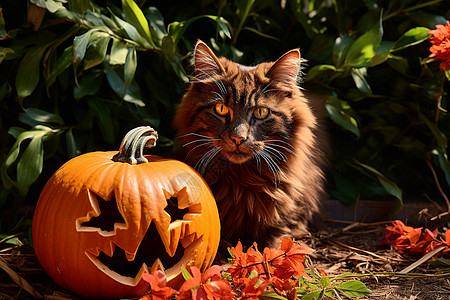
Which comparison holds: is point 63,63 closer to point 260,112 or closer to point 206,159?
point 206,159

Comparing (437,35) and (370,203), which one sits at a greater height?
(437,35)

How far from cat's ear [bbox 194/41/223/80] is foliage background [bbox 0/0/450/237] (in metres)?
0.26

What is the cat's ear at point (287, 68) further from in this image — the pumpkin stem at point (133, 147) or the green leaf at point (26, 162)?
the green leaf at point (26, 162)

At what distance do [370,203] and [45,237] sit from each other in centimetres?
195


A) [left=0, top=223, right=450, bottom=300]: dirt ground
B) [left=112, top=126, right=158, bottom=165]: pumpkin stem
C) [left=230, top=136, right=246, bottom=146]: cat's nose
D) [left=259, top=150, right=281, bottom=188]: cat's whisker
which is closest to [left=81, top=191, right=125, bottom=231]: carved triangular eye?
[left=112, top=126, right=158, bottom=165]: pumpkin stem

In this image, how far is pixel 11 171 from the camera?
7.54ft

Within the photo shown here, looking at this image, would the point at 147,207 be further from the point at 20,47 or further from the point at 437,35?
the point at 437,35

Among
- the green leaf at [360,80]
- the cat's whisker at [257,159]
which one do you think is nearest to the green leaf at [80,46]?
the cat's whisker at [257,159]

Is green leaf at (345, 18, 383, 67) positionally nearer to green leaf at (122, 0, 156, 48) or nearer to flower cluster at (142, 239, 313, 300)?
green leaf at (122, 0, 156, 48)

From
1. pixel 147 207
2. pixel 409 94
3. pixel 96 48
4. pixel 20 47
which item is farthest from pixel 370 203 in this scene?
pixel 20 47

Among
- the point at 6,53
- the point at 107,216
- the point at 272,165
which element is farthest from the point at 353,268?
the point at 6,53

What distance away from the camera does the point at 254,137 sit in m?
1.83

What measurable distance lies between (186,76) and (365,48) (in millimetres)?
978

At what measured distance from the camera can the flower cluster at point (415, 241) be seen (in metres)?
1.96
